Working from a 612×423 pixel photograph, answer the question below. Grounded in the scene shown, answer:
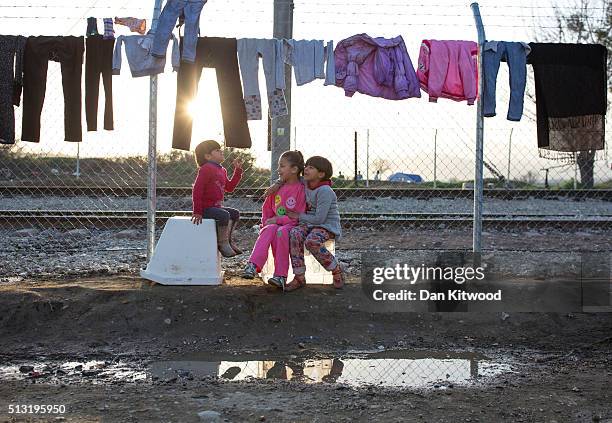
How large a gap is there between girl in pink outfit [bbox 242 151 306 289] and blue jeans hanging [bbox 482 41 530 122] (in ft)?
6.47

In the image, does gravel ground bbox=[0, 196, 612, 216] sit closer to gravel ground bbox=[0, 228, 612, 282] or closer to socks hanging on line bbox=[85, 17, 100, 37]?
gravel ground bbox=[0, 228, 612, 282]

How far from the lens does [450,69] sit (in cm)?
727

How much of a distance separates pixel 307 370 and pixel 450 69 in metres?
3.63

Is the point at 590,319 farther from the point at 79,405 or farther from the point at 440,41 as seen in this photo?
the point at 79,405

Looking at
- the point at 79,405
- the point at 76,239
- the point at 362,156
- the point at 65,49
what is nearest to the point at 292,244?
the point at 79,405

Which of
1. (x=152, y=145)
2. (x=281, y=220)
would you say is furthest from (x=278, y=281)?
(x=152, y=145)

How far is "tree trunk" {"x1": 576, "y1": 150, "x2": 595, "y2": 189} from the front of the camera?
10633mm

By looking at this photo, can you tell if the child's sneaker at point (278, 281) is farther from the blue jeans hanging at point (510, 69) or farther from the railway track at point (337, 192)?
the railway track at point (337, 192)

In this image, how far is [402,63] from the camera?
24.1ft

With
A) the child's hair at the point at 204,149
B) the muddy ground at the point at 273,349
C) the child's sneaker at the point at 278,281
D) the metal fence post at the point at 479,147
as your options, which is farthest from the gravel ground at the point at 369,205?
the child's sneaker at the point at 278,281

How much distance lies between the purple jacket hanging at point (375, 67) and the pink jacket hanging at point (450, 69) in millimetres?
168

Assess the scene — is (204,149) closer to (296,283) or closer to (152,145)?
(152,145)

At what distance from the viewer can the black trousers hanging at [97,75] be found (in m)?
7.14

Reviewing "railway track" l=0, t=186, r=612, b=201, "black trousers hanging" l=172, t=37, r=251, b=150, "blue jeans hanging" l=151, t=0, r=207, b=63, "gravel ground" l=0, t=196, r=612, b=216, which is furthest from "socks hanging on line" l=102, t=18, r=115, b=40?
"gravel ground" l=0, t=196, r=612, b=216
